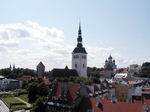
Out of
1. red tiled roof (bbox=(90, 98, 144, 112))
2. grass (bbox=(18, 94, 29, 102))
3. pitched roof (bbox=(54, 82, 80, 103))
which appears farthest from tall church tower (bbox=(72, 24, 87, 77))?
red tiled roof (bbox=(90, 98, 144, 112))

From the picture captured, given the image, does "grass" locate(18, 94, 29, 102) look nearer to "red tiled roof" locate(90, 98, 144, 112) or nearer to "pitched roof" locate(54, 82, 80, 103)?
"pitched roof" locate(54, 82, 80, 103)

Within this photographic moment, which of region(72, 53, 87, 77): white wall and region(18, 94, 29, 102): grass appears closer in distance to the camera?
region(18, 94, 29, 102): grass

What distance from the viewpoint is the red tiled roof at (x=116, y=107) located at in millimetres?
50156

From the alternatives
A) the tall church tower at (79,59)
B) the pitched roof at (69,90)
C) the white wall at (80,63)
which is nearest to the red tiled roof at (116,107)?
the pitched roof at (69,90)

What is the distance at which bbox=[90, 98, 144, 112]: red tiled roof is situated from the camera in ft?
165

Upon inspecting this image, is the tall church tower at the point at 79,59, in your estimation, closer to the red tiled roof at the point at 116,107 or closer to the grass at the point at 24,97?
the grass at the point at 24,97

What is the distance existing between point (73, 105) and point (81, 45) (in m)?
90.4

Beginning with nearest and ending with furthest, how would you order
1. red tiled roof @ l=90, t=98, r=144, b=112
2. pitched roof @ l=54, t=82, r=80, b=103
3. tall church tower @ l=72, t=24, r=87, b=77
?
1. red tiled roof @ l=90, t=98, r=144, b=112
2. pitched roof @ l=54, t=82, r=80, b=103
3. tall church tower @ l=72, t=24, r=87, b=77

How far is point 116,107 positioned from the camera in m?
52.5

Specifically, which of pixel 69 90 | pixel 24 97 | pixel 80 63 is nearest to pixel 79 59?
pixel 80 63

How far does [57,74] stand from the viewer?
462 feet

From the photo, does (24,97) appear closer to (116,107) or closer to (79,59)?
(79,59)

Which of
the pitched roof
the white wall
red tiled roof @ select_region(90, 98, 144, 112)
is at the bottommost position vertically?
red tiled roof @ select_region(90, 98, 144, 112)

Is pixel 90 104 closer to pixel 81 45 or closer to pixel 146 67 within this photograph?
pixel 81 45
